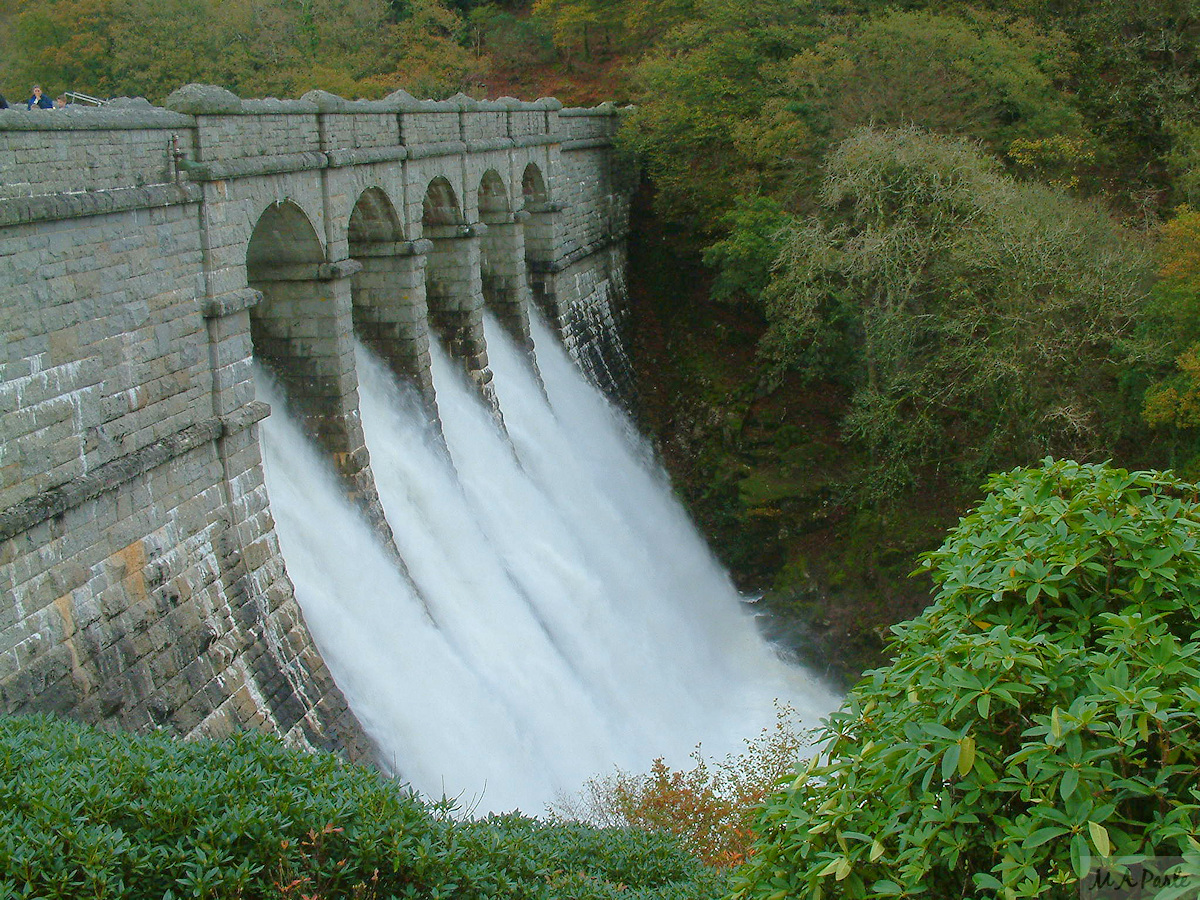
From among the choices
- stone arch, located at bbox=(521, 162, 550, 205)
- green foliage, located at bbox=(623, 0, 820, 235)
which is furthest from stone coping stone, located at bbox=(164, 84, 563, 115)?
green foliage, located at bbox=(623, 0, 820, 235)

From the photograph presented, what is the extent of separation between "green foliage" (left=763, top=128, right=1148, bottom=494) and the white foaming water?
4.23 metres

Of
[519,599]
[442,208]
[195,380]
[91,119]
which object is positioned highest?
[91,119]

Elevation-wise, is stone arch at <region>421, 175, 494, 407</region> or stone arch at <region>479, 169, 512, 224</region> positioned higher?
stone arch at <region>479, 169, 512, 224</region>

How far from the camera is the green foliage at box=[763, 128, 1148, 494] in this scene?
19.2 metres

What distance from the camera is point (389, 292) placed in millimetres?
16719

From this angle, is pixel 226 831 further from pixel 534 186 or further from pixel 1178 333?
pixel 534 186

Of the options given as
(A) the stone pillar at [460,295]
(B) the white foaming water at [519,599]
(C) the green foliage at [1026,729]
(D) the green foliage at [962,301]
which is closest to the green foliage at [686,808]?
(B) the white foaming water at [519,599]

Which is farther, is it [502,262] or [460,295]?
[502,262]

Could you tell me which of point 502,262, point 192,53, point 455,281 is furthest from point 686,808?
point 192,53

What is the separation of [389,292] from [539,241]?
7071 millimetres

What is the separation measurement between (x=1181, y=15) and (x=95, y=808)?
98.0 feet

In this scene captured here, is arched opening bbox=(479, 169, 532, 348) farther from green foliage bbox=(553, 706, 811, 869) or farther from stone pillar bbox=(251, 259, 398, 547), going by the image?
green foliage bbox=(553, 706, 811, 869)

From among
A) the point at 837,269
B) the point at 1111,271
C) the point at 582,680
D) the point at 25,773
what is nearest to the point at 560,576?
the point at 582,680

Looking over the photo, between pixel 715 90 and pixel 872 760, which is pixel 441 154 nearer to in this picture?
pixel 715 90
